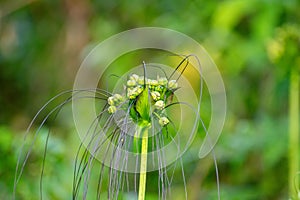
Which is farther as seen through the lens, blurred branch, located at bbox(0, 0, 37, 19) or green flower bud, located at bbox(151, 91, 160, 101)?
blurred branch, located at bbox(0, 0, 37, 19)

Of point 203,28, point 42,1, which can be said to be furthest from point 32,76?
point 203,28

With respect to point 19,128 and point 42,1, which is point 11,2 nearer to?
point 42,1

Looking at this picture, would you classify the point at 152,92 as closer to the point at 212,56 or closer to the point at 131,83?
the point at 131,83

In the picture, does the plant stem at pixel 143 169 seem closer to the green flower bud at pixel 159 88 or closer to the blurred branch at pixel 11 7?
the green flower bud at pixel 159 88

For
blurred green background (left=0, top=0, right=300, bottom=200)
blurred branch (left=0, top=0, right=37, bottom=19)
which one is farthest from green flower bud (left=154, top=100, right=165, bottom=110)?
blurred branch (left=0, top=0, right=37, bottom=19)

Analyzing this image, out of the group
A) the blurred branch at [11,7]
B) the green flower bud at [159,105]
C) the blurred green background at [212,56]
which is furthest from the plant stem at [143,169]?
the blurred branch at [11,7]

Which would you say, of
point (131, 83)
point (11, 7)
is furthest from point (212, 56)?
point (131, 83)

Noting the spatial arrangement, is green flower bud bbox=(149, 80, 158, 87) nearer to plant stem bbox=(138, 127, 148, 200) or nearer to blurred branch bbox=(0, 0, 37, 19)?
plant stem bbox=(138, 127, 148, 200)

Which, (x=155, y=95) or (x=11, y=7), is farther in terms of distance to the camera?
(x=11, y=7)

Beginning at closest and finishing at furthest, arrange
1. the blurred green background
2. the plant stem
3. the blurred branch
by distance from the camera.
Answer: the plant stem
the blurred green background
the blurred branch

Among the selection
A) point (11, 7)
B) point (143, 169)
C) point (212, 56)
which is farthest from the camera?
point (11, 7)
